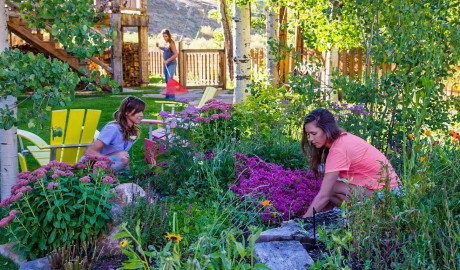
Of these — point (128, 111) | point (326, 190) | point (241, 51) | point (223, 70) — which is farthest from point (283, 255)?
point (223, 70)

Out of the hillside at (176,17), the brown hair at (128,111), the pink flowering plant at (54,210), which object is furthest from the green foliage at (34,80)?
the hillside at (176,17)

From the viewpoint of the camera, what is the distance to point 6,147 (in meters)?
4.63

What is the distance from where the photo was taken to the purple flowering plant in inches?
165

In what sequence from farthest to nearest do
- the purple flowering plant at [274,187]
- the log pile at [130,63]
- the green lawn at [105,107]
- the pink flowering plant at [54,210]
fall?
the log pile at [130,63] < the green lawn at [105,107] < the purple flowering plant at [274,187] < the pink flowering plant at [54,210]

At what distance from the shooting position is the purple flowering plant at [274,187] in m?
4.20

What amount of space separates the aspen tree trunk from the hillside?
124ft

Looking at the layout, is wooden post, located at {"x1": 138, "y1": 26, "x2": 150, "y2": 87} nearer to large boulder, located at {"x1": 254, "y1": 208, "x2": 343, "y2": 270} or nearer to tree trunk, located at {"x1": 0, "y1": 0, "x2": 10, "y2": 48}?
tree trunk, located at {"x1": 0, "y1": 0, "x2": 10, "y2": 48}

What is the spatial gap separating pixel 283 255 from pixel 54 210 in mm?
1682

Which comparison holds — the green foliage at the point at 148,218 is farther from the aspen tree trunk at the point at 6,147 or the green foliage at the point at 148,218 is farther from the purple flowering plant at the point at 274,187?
the aspen tree trunk at the point at 6,147

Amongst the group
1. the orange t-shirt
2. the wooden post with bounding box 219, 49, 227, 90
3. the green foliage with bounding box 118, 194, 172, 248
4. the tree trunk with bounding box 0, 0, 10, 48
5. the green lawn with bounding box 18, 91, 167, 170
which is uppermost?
the tree trunk with bounding box 0, 0, 10, 48

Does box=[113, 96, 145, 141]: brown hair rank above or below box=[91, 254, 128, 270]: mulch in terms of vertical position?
above

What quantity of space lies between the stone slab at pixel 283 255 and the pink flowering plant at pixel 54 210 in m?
1.26

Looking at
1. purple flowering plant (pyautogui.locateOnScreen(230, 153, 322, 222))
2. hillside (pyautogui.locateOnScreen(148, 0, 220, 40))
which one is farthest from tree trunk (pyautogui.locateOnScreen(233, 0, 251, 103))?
hillside (pyautogui.locateOnScreen(148, 0, 220, 40))

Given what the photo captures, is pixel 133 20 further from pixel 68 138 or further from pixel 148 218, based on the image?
pixel 148 218
